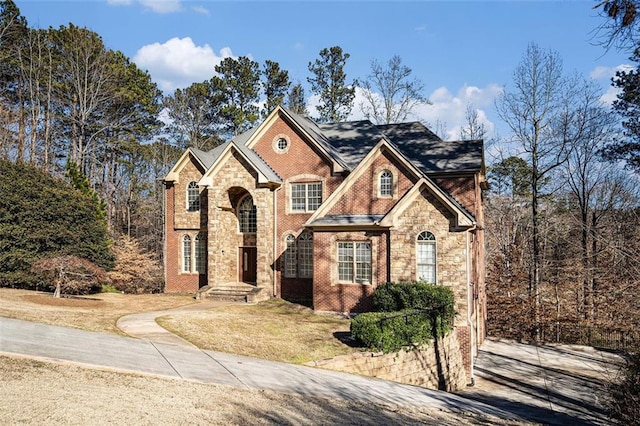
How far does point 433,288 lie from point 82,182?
2099 cm

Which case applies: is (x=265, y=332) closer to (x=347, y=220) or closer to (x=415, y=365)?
(x=415, y=365)

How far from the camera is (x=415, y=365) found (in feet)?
49.8

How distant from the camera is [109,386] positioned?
8.34 metres

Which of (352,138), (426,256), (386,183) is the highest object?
(352,138)

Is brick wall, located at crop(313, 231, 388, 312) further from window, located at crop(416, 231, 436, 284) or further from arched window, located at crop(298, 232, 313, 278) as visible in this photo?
arched window, located at crop(298, 232, 313, 278)

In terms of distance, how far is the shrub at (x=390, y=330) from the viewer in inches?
559

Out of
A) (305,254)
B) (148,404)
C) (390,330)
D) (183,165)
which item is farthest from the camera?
(183,165)

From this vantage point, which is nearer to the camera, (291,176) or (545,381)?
(545,381)

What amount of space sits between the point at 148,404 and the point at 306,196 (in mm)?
16779

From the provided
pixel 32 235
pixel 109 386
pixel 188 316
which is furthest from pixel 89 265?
pixel 109 386

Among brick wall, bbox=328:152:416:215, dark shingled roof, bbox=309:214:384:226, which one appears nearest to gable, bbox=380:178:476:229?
dark shingled roof, bbox=309:214:384:226

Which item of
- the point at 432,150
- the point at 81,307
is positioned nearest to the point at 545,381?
the point at 432,150

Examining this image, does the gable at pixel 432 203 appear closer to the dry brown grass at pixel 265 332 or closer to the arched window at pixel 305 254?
the dry brown grass at pixel 265 332

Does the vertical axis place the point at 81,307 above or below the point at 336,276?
below
